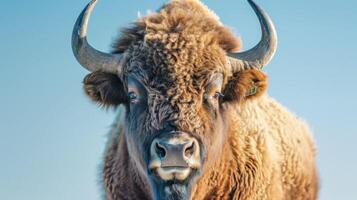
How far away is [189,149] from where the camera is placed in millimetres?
9633

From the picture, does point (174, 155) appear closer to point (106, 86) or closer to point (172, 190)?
point (172, 190)

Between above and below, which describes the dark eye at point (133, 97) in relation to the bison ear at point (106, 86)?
below

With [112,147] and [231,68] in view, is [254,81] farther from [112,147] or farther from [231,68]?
[112,147]

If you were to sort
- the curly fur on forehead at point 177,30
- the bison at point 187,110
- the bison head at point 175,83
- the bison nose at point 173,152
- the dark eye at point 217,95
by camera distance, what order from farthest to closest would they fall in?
the curly fur on forehead at point 177,30, the dark eye at point 217,95, the bison at point 187,110, the bison head at point 175,83, the bison nose at point 173,152

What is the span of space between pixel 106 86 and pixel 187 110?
5.94ft

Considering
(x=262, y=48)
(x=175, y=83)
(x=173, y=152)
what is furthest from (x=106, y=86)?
(x=173, y=152)

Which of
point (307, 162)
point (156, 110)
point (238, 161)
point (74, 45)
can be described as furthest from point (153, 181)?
point (307, 162)

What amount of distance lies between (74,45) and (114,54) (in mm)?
583

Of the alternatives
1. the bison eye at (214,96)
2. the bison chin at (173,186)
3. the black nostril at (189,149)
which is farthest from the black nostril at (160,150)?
the bison eye at (214,96)

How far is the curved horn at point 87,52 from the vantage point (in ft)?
37.6

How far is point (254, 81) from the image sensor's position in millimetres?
11438

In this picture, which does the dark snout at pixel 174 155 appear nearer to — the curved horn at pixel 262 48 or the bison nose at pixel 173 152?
the bison nose at pixel 173 152

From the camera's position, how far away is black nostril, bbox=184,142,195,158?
31.3 feet

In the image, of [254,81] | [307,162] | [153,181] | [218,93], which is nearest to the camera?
[153,181]
